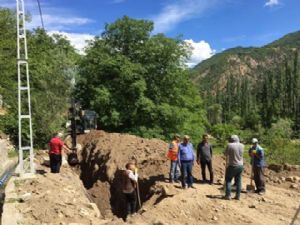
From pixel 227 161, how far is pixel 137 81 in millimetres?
17426

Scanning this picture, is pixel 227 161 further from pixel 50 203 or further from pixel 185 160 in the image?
pixel 50 203

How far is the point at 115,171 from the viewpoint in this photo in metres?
15.9

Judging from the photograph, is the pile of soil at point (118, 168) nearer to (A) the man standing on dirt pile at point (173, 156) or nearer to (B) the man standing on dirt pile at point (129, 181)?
(A) the man standing on dirt pile at point (173, 156)

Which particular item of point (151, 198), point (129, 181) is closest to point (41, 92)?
point (151, 198)

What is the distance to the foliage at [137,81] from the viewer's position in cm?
2716

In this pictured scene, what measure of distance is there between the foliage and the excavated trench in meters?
8.04

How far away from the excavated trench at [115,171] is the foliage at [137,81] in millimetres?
8044

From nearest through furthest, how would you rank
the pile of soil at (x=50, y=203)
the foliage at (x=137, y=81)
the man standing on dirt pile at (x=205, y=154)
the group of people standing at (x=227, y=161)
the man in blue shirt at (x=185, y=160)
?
the pile of soil at (x=50, y=203) < the group of people standing at (x=227, y=161) < the man in blue shirt at (x=185, y=160) < the man standing on dirt pile at (x=205, y=154) < the foliage at (x=137, y=81)

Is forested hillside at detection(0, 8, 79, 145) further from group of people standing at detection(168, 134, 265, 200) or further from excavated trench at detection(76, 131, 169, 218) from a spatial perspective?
group of people standing at detection(168, 134, 265, 200)

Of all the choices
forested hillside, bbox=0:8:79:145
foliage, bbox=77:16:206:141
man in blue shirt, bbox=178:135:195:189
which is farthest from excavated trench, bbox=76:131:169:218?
foliage, bbox=77:16:206:141

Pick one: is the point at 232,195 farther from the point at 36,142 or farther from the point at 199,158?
the point at 36,142

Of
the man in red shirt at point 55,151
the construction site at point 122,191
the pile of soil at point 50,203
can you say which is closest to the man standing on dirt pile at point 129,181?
the construction site at point 122,191

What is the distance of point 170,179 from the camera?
40.6 feet

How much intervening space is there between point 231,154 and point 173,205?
7.02 feet
